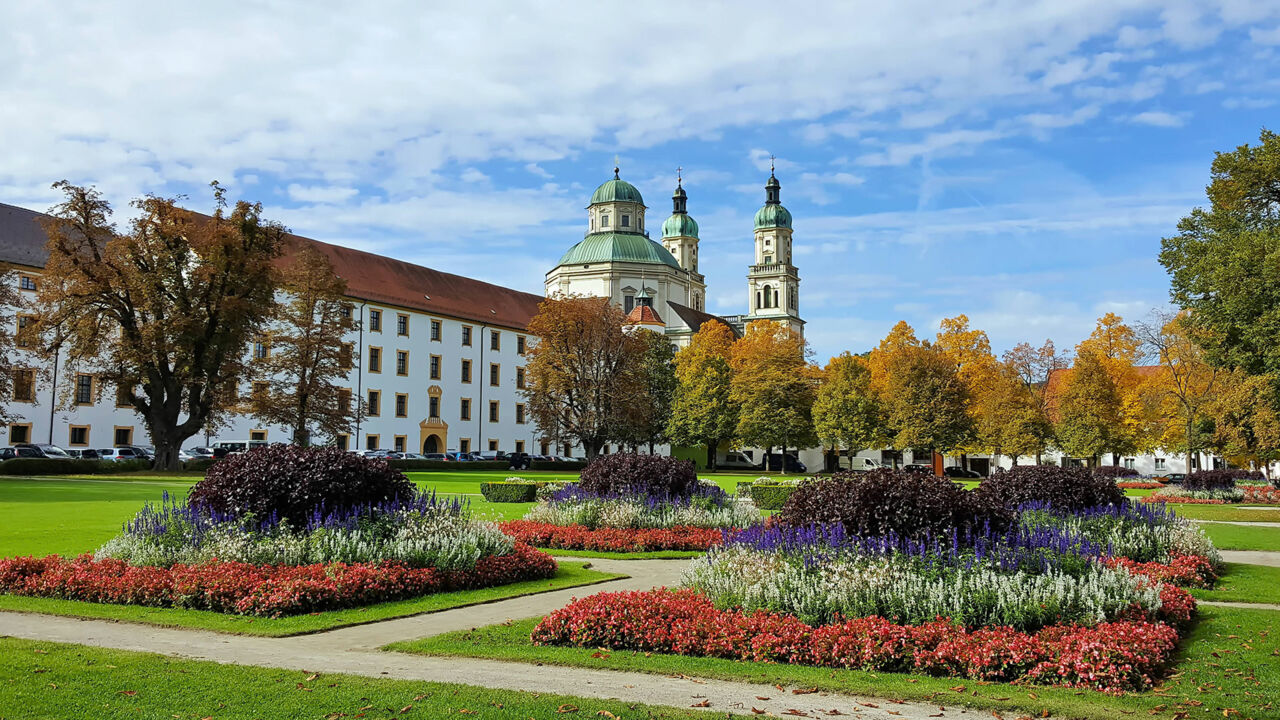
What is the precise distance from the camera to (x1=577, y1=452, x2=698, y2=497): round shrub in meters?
19.2

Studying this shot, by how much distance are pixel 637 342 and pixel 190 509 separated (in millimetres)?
48854

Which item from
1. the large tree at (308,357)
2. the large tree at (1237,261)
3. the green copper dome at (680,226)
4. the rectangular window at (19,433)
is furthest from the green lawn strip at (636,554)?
the green copper dome at (680,226)

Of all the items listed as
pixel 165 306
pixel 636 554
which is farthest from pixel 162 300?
pixel 636 554

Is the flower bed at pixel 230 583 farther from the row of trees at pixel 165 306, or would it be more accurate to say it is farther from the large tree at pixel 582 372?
the large tree at pixel 582 372

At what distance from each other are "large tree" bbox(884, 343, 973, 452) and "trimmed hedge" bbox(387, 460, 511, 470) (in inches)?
975

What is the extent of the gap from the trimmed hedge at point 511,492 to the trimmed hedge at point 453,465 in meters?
26.2

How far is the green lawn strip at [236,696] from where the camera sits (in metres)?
6.15

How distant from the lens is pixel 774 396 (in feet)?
212

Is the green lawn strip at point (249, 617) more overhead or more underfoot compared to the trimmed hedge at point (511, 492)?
more underfoot

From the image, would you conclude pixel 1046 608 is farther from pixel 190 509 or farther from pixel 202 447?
pixel 202 447

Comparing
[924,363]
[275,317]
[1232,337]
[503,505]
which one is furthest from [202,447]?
[1232,337]

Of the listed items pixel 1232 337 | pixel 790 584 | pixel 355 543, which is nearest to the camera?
pixel 790 584

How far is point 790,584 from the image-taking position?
911 centimetres

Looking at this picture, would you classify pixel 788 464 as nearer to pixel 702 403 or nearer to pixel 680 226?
pixel 702 403
